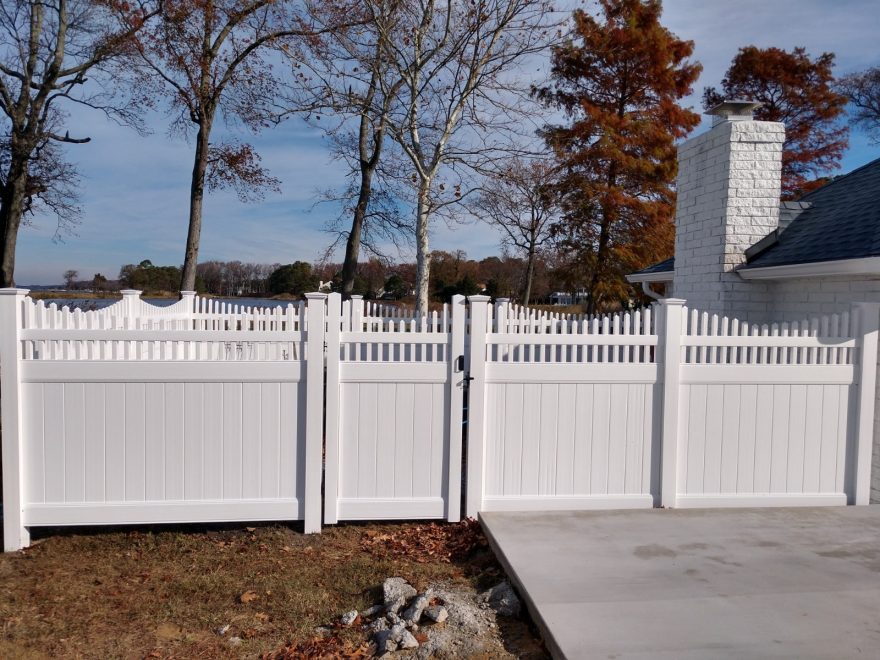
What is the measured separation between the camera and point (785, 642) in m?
2.96

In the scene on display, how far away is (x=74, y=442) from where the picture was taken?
4445mm

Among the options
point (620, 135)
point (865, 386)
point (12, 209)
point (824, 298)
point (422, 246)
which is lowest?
point (865, 386)

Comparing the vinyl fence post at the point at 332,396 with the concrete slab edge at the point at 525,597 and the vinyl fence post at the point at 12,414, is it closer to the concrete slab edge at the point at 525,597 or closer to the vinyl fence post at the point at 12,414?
the concrete slab edge at the point at 525,597

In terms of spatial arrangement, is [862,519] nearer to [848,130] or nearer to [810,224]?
[810,224]

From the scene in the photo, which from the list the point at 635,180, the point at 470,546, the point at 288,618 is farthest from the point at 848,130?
the point at 288,618

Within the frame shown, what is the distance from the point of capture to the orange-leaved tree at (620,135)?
1762 centimetres

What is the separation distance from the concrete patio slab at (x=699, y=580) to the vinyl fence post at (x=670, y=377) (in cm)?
40

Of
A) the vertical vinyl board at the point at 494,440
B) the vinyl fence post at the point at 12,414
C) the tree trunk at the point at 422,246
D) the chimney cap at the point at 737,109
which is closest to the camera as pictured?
the vinyl fence post at the point at 12,414

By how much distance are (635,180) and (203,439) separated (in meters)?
16.3

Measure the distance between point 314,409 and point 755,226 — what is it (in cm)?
513

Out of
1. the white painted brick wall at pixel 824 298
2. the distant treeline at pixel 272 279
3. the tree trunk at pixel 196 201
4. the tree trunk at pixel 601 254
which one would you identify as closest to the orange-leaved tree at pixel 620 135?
the tree trunk at pixel 601 254

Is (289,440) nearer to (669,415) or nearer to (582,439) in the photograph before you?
(582,439)

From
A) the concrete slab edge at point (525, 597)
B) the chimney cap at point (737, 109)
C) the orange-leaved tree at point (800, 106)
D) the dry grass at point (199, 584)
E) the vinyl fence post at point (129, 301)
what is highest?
the orange-leaved tree at point (800, 106)

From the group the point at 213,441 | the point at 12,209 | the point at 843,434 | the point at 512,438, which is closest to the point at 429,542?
the point at 512,438
